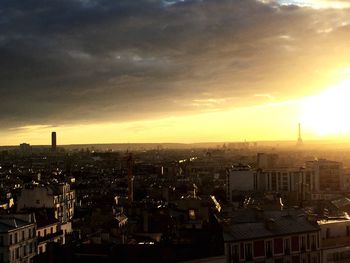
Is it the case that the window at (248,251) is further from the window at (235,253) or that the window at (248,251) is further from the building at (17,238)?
the building at (17,238)

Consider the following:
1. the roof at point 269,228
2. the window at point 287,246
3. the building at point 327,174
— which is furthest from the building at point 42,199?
the building at point 327,174

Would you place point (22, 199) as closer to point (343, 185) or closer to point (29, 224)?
point (29, 224)

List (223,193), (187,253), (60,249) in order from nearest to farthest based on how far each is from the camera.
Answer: (187,253), (60,249), (223,193)

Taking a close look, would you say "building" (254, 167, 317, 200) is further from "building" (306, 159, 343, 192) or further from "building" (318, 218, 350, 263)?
"building" (318, 218, 350, 263)

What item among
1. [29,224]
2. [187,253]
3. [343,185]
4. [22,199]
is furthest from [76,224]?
[343,185]

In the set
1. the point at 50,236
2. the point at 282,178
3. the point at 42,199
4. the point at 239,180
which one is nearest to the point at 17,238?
the point at 50,236

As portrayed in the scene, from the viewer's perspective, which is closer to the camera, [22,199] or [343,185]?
[22,199]
